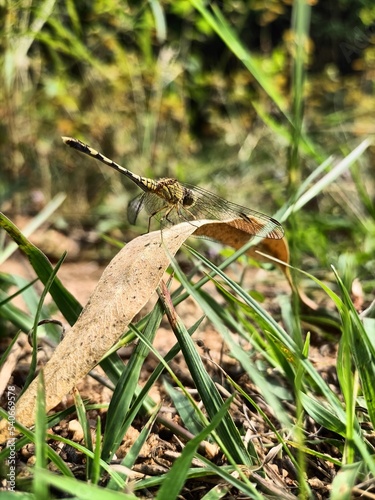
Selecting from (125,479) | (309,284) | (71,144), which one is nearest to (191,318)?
(309,284)

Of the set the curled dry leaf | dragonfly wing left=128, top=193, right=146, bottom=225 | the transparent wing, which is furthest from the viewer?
dragonfly wing left=128, top=193, right=146, bottom=225

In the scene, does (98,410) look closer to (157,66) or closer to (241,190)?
(241,190)

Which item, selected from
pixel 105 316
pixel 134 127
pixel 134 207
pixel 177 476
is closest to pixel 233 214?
pixel 134 207

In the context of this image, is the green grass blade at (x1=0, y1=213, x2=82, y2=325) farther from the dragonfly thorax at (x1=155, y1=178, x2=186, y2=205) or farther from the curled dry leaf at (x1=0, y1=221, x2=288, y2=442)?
the dragonfly thorax at (x1=155, y1=178, x2=186, y2=205)

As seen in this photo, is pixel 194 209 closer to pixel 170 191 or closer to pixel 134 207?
pixel 170 191

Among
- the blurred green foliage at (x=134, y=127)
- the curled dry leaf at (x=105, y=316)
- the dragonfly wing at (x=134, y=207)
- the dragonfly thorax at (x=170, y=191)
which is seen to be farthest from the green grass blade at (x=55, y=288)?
the blurred green foliage at (x=134, y=127)

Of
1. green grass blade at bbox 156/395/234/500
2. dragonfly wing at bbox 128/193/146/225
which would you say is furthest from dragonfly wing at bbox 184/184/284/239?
green grass blade at bbox 156/395/234/500
